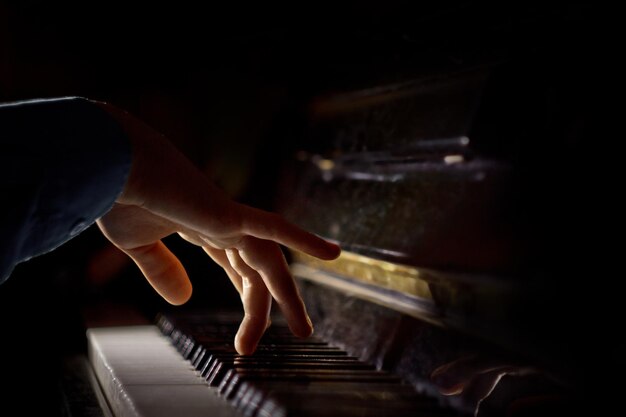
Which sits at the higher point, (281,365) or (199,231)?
(199,231)

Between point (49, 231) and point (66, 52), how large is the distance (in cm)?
261

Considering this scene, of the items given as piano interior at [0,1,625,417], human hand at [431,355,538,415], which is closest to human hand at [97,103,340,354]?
piano interior at [0,1,625,417]

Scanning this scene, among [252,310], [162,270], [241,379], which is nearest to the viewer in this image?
[241,379]

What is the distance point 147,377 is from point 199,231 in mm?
312

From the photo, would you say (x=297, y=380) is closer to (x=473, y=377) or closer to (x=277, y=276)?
(x=277, y=276)

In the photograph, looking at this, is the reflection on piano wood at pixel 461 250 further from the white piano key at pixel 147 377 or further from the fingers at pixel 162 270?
the fingers at pixel 162 270

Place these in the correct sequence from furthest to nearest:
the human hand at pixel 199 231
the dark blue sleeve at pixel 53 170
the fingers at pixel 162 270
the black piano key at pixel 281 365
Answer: the fingers at pixel 162 270
the black piano key at pixel 281 365
the human hand at pixel 199 231
the dark blue sleeve at pixel 53 170

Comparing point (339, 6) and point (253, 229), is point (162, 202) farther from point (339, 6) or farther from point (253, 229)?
point (339, 6)

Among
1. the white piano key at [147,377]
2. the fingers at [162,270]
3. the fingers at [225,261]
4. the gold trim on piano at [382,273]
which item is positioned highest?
the gold trim on piano at [382,273]

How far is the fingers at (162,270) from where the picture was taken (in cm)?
133

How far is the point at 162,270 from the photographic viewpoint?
134 cm

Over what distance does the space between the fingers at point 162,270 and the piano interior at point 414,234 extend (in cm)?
14

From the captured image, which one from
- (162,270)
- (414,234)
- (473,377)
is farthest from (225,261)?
(473,377)

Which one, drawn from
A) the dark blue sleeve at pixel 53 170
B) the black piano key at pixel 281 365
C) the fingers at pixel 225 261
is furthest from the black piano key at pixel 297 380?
the dark blue sleeve at pixel 53 170
